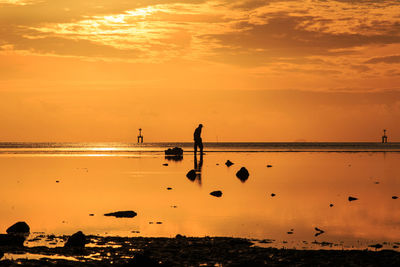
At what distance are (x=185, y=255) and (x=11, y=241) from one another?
5.87 metres

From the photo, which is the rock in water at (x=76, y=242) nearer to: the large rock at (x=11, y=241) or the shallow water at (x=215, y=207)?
the large rock at (x=11, y=241)

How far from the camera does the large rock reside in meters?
19.0

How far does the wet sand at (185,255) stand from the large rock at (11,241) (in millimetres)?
690

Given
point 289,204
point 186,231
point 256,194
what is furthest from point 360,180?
point 186,231

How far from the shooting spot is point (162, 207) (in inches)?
1142

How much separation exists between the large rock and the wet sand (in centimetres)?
69

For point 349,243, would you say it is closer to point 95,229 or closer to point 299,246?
point 299,246

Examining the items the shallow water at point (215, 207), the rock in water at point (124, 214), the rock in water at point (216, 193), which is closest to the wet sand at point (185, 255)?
the shallow water at point (215, 207)

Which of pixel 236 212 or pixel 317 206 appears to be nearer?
pixel 236 212

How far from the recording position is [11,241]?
19.1m

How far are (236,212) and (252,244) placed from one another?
8188 millimetres

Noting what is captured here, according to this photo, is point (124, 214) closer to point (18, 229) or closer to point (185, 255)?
point (18, 229)

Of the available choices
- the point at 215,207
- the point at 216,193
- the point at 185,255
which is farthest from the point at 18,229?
the point at 216,193

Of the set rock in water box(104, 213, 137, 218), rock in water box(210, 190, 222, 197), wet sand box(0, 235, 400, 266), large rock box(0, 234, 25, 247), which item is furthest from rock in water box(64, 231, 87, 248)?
rock in water box(210, 190, 222, 197)
